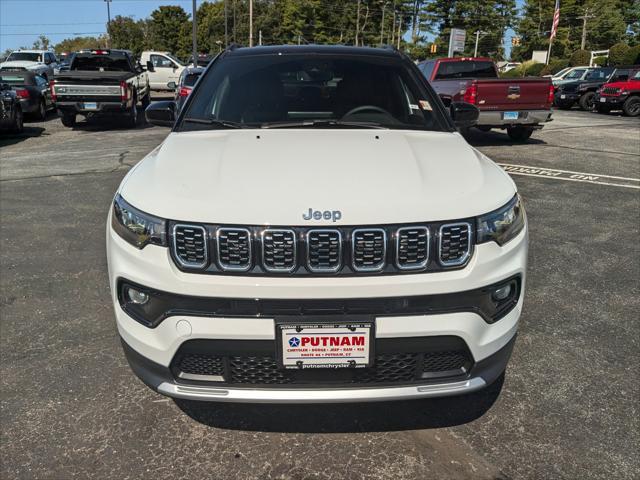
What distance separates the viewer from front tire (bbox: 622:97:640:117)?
18.9 meters

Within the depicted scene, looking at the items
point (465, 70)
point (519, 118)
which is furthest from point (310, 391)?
point (465, 70)

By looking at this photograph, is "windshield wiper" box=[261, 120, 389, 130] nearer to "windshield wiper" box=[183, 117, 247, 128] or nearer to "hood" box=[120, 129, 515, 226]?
"windshield wiper" box=[183, 117, 247, 128]

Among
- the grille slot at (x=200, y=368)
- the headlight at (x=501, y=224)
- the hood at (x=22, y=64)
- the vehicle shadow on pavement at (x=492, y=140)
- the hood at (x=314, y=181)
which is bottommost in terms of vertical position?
the vehicle shadow on pavement at (x=492, y=140)

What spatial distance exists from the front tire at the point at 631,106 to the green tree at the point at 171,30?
88197 mm

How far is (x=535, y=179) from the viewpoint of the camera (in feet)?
27.4

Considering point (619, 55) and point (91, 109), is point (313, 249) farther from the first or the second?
point (619, 55)

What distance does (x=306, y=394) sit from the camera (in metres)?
2.10

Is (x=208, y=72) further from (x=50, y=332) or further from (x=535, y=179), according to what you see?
(x=535, y=179)

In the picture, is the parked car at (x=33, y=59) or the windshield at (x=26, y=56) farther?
the windshield at (x=26, y=56)

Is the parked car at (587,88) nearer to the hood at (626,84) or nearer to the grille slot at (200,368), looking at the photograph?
the hood at (626,84)

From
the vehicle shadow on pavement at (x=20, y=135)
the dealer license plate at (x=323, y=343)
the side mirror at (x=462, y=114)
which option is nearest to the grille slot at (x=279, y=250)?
the dealer license plate at (x=323, y=343)

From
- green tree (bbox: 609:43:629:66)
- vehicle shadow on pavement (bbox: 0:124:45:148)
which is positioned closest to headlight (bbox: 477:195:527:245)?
vehicle shadow on pavement (bbox: 0:124:45:148)

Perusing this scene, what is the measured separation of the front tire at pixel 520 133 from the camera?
41.3ft

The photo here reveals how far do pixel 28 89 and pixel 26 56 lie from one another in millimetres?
9673
